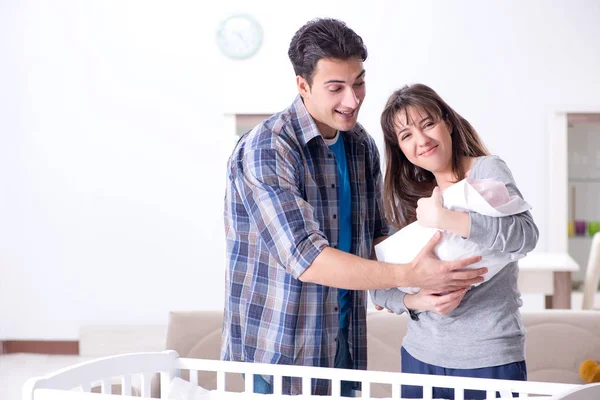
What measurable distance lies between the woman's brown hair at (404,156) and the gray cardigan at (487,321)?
84mm

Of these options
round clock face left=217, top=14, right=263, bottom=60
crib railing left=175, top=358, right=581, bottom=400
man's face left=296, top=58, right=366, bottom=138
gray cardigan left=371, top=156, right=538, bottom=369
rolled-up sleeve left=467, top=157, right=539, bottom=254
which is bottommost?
crib railing left=175, top=358, right=581, bottom=400

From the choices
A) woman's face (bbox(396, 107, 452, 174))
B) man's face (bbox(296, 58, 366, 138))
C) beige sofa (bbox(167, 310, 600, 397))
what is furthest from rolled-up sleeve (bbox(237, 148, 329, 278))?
beige sofa (bbox(167, 310, 600, 397))

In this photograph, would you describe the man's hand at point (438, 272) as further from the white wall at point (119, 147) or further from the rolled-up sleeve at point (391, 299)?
the white wall at point (119, 147)

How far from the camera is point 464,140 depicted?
1551 millimetres

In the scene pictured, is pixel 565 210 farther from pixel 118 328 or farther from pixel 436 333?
pixel 436 333

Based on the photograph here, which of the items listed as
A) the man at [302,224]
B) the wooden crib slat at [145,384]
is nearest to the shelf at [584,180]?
the man at [302,224]

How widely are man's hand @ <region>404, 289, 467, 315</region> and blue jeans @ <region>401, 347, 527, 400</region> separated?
11 cm

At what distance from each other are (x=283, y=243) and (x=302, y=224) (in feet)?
0.17

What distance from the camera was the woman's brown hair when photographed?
1551 millimetres

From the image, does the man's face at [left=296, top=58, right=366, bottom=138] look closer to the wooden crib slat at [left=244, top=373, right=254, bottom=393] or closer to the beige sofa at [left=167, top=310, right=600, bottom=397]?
the wooden crib slat at [left=244, top=373, right=254, bottom=393]

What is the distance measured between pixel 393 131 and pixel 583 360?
4.04 ft

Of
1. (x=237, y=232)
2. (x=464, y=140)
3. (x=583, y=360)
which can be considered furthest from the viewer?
A: (x=583, y=360)

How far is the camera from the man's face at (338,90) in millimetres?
1582

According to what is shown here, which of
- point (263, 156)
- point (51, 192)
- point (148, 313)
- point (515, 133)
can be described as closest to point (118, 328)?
point (148, 313)
